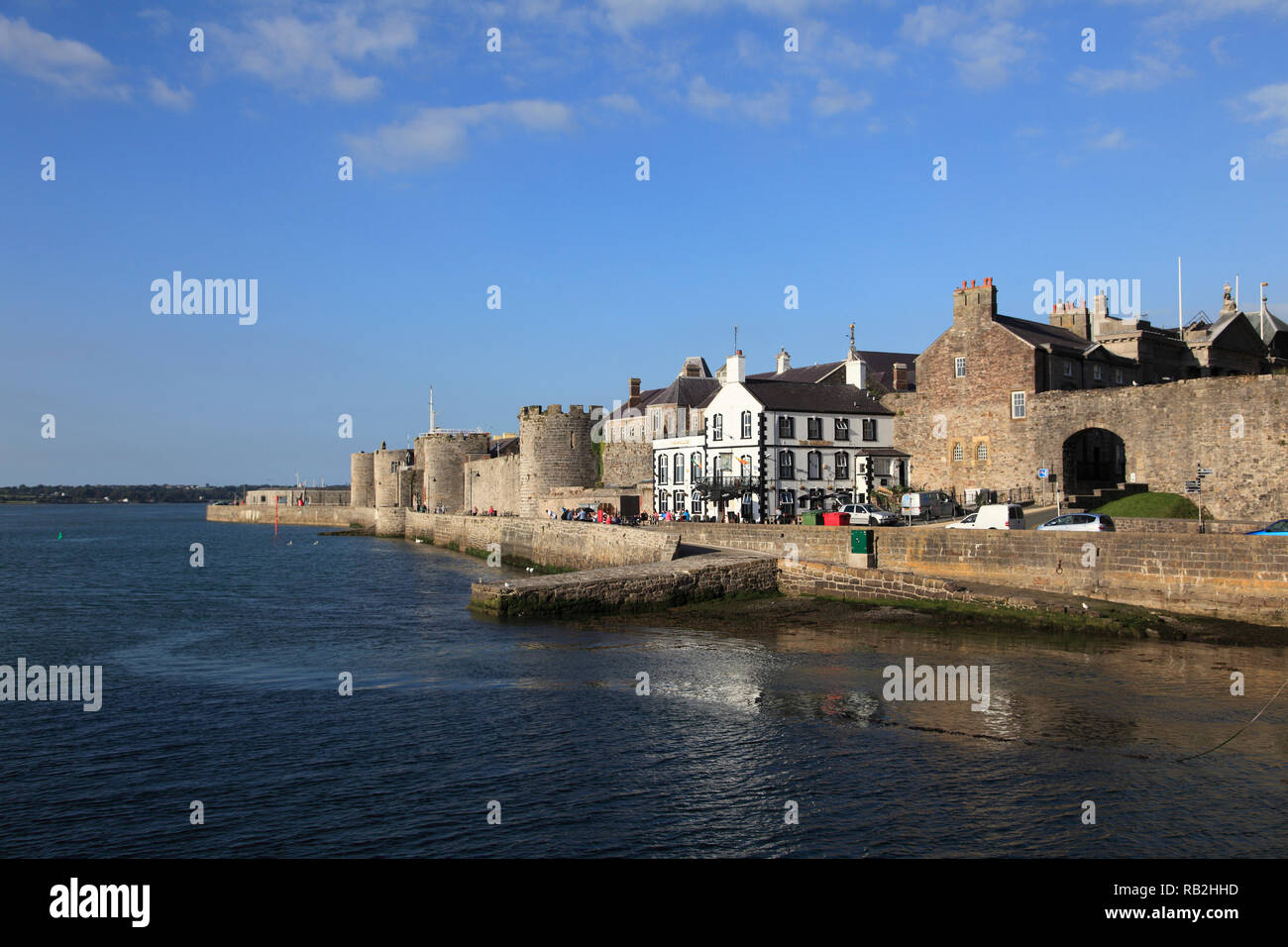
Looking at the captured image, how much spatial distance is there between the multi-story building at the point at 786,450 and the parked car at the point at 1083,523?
658 inches

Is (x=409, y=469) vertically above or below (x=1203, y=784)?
above

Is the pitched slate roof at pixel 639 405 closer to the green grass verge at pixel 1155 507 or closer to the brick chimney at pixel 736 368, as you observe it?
the brick chimney at pixel 736 368

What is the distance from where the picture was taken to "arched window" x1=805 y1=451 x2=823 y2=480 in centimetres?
5034

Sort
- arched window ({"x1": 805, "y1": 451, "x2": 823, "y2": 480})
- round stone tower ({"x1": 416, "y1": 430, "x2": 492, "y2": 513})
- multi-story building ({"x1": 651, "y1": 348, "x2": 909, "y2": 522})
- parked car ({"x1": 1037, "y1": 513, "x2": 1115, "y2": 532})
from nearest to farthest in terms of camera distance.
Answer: parked car ({"x1": 1037, "y1": 513, "x2": 1115, "y2": 532}) → multi-story building ({"x1": 651, "y1": 348, "x2": 909, "y2": 522}) → arched window ({"x1": 805, "y1": 451, "x2": 823, "y2": 480}) → round stone tower ({"x1": 416, "y1": 430, "x2": 492, "y2": 513})

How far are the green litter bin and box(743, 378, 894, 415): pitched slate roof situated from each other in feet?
53.3

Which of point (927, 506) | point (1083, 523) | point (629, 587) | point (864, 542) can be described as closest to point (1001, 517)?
point (1083, 523)

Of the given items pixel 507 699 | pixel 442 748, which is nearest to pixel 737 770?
pixel 442 748

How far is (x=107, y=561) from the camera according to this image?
226 feet

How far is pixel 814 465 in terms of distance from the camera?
50500 mm

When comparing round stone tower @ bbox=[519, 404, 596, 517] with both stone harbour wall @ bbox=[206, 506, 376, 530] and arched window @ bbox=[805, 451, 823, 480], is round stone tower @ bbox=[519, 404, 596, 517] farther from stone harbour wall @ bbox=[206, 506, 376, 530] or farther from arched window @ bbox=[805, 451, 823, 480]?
stone harbour wall @ bbox=[206, 506, 376, 530]

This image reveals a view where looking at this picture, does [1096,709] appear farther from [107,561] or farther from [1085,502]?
[107,561]

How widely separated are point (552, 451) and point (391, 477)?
143 ft

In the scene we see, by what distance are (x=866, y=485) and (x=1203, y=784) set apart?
36990mm

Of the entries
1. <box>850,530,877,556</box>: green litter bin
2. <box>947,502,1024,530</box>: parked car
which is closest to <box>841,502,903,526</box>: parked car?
<box>947,502,1024,530</box>: parked car
